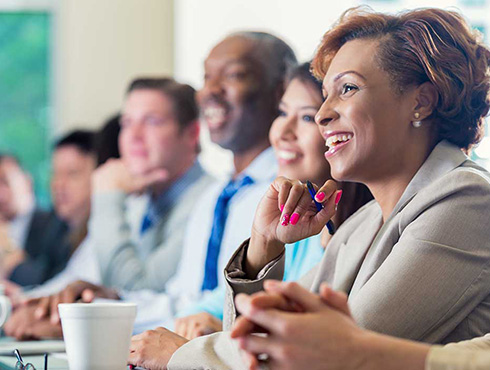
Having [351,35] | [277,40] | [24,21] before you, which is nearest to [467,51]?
[351,35]

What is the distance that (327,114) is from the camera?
1.26 metres

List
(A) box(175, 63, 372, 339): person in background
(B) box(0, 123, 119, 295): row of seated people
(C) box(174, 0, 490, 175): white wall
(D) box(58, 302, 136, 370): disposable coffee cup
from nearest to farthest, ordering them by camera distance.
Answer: (D) box(58, 302, 136, 370): disposable coffee cup → (A) box(175, 63, 372, 339): person in background → (C) box(174, 0, 490, 175): white wall → (B) box(0, 123, 119, 295): row of seated people

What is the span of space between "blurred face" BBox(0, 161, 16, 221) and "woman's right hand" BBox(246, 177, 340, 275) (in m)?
3.23

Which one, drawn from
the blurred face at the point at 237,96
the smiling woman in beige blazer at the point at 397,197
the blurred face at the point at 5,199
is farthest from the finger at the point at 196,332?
the blurred face at the point at 5,199

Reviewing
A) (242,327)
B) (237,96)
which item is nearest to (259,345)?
(242,327)

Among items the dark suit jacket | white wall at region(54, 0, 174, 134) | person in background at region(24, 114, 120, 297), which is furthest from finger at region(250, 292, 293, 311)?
white wall at region(54, 0, 174, 134)

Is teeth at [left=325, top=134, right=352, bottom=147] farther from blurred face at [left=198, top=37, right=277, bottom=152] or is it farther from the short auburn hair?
blurred face at [left=198, top=37, right=277, bottom=152]

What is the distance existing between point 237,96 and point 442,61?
3.50 feet

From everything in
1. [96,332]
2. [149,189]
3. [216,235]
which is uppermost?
[96,332]

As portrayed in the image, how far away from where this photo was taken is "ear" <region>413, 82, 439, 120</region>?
1.21 m

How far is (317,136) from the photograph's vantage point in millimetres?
1699

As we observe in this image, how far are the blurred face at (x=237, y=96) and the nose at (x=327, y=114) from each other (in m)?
0.90

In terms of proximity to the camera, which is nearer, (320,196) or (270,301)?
(270,301)

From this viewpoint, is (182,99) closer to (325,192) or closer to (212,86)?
(212,86)
